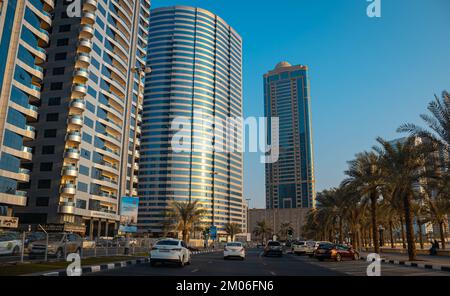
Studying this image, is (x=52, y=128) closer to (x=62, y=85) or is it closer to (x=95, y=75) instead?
(x=62, y=85)

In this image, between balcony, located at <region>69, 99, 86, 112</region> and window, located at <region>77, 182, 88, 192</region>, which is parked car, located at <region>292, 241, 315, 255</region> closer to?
window, located at <region>77, 182, 88, 192</region>

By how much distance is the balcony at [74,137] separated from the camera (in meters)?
59.2

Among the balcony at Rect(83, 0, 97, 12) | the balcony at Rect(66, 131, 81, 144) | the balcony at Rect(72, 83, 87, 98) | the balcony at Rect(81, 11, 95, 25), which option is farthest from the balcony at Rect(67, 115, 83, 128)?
the balcony at Rect(83, 0, 97, 12)

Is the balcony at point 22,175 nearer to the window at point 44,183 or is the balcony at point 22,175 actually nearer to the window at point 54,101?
the window at point 44,183

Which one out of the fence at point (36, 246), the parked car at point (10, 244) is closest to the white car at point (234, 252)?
the fence at point (36, 246)

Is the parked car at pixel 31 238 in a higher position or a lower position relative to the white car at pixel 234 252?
higher

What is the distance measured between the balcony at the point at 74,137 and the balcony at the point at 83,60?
40.1 ft

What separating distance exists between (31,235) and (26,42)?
136ft

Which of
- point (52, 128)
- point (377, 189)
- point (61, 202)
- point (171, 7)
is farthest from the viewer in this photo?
point (171, 7)

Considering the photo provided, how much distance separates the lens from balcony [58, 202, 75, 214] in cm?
5612

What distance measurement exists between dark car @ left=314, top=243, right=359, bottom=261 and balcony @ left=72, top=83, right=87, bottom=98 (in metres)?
48.0

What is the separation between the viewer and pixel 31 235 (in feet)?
→ 61.5
